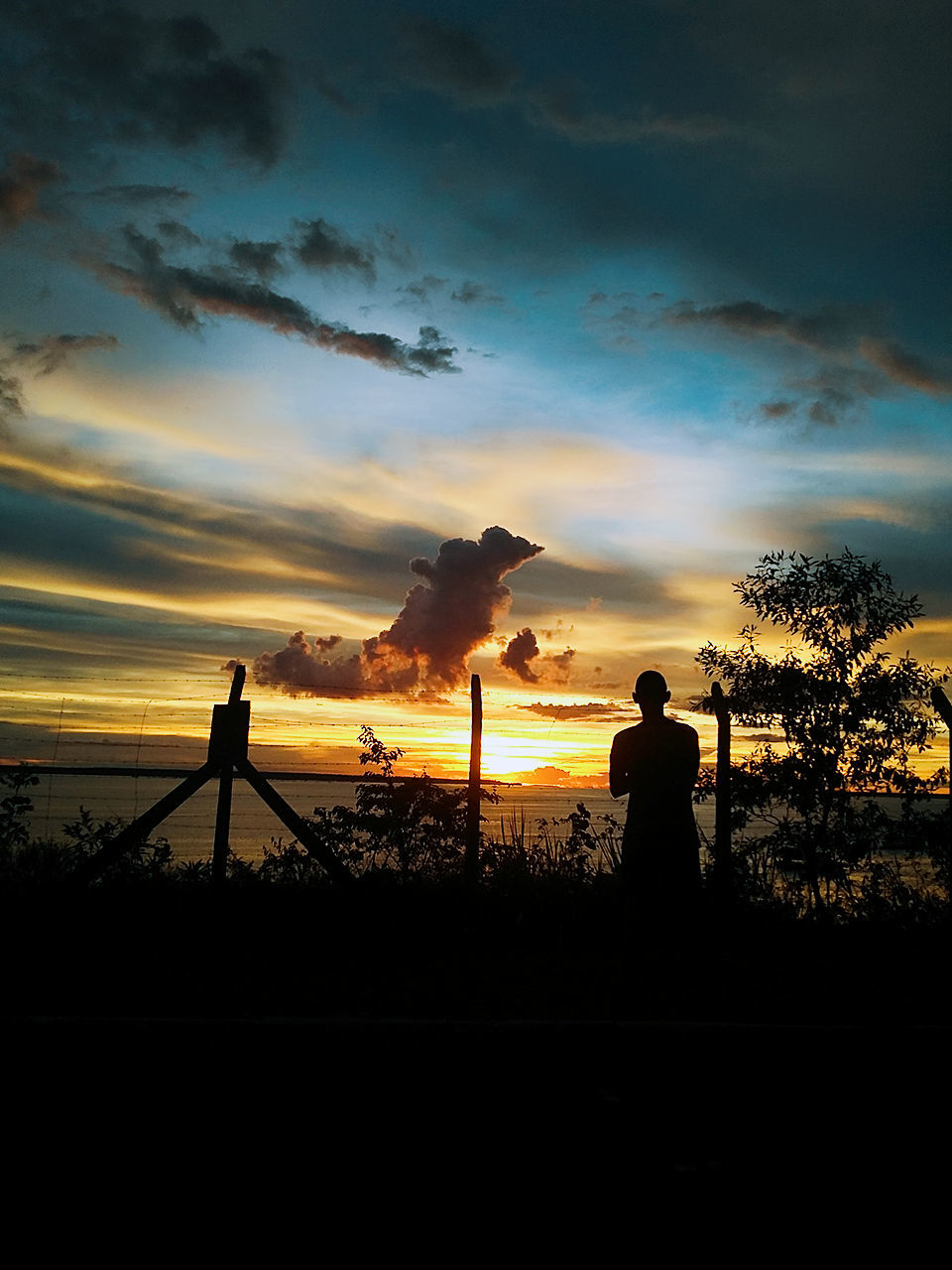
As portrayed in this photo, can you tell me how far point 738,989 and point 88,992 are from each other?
437 cm

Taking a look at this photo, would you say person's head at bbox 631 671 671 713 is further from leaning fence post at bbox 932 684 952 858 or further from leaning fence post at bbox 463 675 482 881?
leaning fence post at bbox 932 684 952 858

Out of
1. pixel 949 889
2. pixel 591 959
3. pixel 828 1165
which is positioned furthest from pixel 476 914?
pixel 828 1165

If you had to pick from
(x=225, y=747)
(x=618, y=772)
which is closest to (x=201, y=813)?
(x=225, y=747)

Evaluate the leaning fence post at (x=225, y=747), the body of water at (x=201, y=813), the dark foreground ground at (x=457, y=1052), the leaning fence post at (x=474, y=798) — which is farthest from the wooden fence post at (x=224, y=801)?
the body of water at (x=201, y=813)

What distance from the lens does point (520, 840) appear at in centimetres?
1036

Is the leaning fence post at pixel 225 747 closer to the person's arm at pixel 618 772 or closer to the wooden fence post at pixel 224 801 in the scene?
the wooden fence post at pixel 224 801

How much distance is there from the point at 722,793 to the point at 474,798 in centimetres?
245

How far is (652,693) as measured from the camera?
688 centimetres

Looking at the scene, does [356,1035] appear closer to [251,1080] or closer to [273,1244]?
[251,1080]

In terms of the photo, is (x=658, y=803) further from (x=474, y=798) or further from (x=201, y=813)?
(x=201, y=813)

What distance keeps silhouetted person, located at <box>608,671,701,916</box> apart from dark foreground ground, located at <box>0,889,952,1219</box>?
37 centimetres

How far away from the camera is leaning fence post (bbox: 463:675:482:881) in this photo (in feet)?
30.5

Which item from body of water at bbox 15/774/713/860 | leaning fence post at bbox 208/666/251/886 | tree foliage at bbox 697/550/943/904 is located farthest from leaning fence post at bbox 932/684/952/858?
body of water at bbox 15/774/713/860

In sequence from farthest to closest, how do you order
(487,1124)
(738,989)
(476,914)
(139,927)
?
(476,914)
(139,927)
(738,989)
(487,1124)
